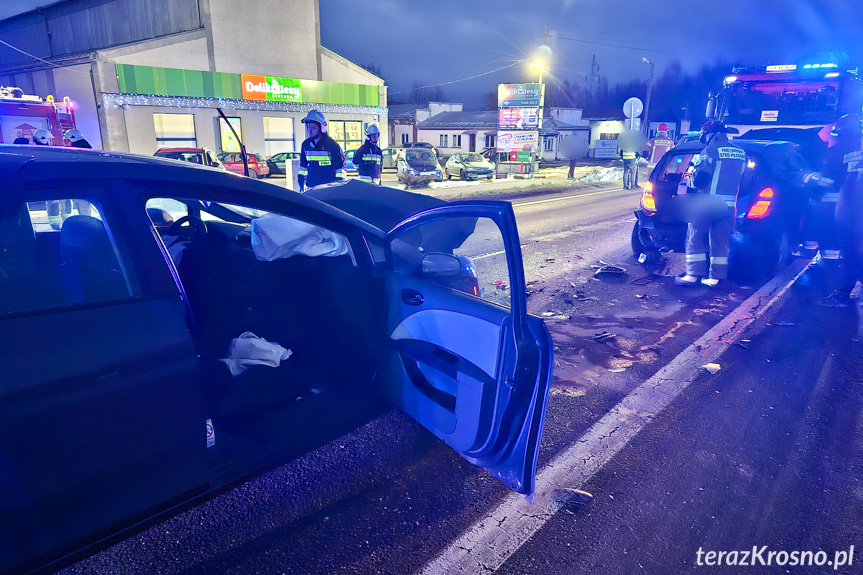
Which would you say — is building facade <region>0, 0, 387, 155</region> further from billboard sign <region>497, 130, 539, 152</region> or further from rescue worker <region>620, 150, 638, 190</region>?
rescue worker <region>620, 150, 638, 190</region>

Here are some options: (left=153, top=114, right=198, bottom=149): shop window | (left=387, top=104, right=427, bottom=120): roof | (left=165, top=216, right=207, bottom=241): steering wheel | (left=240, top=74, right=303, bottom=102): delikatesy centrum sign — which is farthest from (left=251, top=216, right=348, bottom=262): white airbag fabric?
(left=387, top=104, right=427, bottom=120): roof

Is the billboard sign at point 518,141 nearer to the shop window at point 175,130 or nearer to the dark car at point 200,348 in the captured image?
the shop window at point 175,130

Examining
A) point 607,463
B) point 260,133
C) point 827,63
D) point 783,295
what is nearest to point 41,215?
point 607,463

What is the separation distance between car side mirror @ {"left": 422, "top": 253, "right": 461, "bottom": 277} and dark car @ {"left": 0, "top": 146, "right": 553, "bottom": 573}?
1 cm

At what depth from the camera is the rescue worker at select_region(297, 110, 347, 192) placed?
25.7 feet

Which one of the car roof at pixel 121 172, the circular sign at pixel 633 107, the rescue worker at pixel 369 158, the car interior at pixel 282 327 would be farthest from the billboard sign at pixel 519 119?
the car roof at pixel 121 172

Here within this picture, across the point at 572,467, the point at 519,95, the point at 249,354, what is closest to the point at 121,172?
the point at 249,354

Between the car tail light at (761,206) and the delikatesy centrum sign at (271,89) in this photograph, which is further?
the delikatesy centrum sign at (271,89)

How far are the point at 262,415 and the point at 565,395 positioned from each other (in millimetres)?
2224

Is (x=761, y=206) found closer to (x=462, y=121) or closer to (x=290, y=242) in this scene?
(x=290, y=242)

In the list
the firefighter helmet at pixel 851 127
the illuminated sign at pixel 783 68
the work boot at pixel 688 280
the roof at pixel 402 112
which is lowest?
the work boot at pixel 688 280

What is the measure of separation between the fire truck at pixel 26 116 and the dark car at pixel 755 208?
1562cm

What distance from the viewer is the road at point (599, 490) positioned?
239 centimetres

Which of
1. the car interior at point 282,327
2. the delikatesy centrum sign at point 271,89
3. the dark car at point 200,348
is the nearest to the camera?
the dark car at point 200,348
